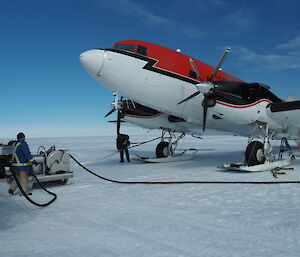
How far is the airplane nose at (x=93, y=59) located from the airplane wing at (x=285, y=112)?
7977 mm

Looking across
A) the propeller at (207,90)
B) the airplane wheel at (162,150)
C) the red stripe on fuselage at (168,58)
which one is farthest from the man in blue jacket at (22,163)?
the airplane wheel at (162,150)

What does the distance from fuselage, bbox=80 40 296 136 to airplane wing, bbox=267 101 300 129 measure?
0.30 m

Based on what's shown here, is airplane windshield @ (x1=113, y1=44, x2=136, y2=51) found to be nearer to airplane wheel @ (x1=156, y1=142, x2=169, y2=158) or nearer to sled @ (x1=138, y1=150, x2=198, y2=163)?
sled @ (x1=138, y1=150, x2=198, y2=163)

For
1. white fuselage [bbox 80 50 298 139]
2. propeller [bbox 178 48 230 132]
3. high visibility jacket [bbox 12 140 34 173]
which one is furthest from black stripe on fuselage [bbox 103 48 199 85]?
high visibility jacket [bbox 12 140 34 173]

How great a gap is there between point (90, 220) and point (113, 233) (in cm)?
89

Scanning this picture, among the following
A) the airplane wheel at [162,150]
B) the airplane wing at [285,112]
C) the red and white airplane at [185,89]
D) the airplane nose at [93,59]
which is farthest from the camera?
the airplane wheel at [162,150]

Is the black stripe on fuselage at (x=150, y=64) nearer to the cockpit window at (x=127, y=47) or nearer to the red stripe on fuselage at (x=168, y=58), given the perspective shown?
the red stripe on fuselage at (x=168, y=58)

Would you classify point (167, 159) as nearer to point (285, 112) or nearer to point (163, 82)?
point (163, 82)

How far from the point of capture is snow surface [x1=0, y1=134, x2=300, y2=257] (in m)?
3.82

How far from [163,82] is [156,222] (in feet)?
23.4

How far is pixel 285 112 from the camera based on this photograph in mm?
11820

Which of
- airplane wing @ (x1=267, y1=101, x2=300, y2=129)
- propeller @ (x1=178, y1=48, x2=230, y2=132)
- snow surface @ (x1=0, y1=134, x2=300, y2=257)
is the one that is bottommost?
snow surface @ (x1=0, y1=134, x2=300, y2=257)

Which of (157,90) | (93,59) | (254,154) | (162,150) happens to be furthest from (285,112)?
(93,59)

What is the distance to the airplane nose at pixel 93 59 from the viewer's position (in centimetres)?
983
